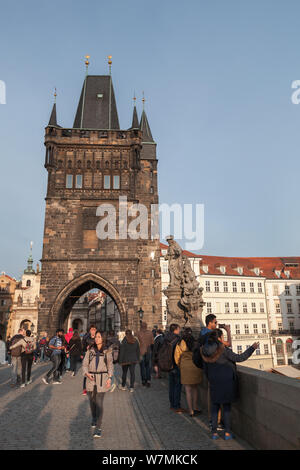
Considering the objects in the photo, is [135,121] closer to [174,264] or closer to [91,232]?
[91,232]

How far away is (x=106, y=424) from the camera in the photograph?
5305mm

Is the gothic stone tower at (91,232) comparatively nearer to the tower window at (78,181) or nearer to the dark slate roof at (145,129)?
the tower window at (78,181)

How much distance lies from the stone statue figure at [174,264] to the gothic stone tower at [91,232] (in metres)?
10.2

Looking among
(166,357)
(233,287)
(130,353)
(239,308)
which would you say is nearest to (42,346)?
(130,353)

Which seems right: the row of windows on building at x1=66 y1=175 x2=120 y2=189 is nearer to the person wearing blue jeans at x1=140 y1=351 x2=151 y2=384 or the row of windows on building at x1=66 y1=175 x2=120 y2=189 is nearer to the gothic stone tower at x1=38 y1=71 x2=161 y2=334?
the gothic stone tower at x1=38 y1=71 x2=161 y2=334

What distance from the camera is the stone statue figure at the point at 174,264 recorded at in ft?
42.9

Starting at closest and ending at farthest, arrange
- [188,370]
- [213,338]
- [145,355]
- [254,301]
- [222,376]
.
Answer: [222,376]
[213,338]
[188,370]
[145,355]
[254,301]

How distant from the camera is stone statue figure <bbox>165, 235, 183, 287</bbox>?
13.1 meters

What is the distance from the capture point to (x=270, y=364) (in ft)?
136

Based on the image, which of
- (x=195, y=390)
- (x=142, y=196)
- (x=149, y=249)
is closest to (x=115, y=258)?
(x=149, y=249)

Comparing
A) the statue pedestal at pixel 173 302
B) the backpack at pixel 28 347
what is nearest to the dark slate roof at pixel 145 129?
the statue pedestal at pixel 173 302

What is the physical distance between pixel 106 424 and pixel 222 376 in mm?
2058
